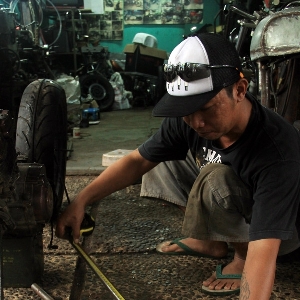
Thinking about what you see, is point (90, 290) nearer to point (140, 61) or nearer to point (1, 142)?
point (1, 142)

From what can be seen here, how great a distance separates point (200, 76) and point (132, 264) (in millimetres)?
952

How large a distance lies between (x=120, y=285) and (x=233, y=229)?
0.48m

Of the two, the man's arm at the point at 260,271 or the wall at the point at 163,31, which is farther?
the wall at the point at 163,31

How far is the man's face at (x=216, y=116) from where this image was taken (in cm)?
107

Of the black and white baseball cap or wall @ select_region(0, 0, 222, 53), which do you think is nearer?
the black and white baseball cap

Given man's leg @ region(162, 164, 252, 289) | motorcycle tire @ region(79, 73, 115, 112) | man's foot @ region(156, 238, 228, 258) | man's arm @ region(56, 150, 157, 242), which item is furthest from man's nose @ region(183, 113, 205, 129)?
motorcycle tire @ region(79, 73, 115, 112)

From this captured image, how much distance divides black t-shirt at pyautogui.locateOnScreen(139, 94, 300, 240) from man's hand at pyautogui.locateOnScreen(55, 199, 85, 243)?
0.51 m

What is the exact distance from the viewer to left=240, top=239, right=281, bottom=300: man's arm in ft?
3.38

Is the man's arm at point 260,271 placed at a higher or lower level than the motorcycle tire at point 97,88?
higher

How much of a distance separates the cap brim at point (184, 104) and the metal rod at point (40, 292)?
719mm

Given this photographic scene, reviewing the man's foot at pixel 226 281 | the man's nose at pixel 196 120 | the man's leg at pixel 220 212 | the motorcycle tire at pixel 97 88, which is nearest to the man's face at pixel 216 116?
the man's nose at pixel 196 120

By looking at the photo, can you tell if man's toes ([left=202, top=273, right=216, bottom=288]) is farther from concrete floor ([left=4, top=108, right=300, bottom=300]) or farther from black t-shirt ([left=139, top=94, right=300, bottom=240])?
black t-shirt ([left=139, top=94, right=300, bottom=240])

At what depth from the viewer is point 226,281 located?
152cm

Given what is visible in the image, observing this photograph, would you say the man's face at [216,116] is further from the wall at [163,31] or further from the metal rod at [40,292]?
the wall at [163,31]
